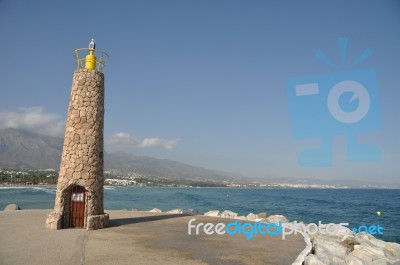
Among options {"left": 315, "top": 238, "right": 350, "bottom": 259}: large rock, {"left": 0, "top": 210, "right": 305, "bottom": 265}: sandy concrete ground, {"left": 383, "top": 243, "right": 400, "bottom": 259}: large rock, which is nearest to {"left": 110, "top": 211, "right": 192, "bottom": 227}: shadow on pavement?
{"left": 0, "top": 210, "right": 305, "bottom": 265}: sandy concrete ground

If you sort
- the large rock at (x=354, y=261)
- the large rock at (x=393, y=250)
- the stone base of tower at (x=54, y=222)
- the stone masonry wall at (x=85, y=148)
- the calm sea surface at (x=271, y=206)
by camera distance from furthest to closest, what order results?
the calm sea surface at (x=271, y=206)
the stone masonry wall at (x=85, y=148)
the stone base of tower at (x=54, y=222)
the large rock at (x=393, y=250)
the large rock at (x=354, y=261)

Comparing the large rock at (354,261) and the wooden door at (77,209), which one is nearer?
the large rock at (354,261)

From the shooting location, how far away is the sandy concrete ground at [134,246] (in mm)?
8391

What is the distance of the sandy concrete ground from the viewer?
839 cm

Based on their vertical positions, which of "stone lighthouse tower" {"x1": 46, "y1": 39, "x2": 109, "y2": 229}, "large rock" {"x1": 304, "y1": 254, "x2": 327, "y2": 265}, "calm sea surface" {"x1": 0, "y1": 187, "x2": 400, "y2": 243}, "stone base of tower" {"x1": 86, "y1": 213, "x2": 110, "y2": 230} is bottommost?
"calm sea surface" {"x1": 0, "y1": 187, "x2": 400, "y2": 243}

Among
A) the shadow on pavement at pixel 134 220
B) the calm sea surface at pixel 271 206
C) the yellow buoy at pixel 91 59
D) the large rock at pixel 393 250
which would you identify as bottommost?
the calm sea surface at pixel 271 206

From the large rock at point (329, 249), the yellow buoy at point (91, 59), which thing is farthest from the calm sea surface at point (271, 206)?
the yellow buoy at point (91, 59)

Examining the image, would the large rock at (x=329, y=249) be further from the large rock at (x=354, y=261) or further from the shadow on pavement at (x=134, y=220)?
the shadow on pavement at (x=134, y=220)

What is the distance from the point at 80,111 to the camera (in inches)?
504

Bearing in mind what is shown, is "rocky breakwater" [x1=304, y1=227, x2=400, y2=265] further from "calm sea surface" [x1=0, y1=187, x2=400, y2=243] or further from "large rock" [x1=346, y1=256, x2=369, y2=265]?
"calm sea surface" [x1=0, y1=187, x2=400, y2=243]

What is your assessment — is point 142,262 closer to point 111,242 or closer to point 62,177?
point 111,242

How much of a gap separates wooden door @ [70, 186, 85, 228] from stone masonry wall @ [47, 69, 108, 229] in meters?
0.18

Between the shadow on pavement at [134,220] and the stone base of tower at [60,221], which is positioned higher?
the stone base of tower at [60,221]

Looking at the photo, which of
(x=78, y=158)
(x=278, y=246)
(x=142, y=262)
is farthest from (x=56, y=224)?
(x=278, y=246)
